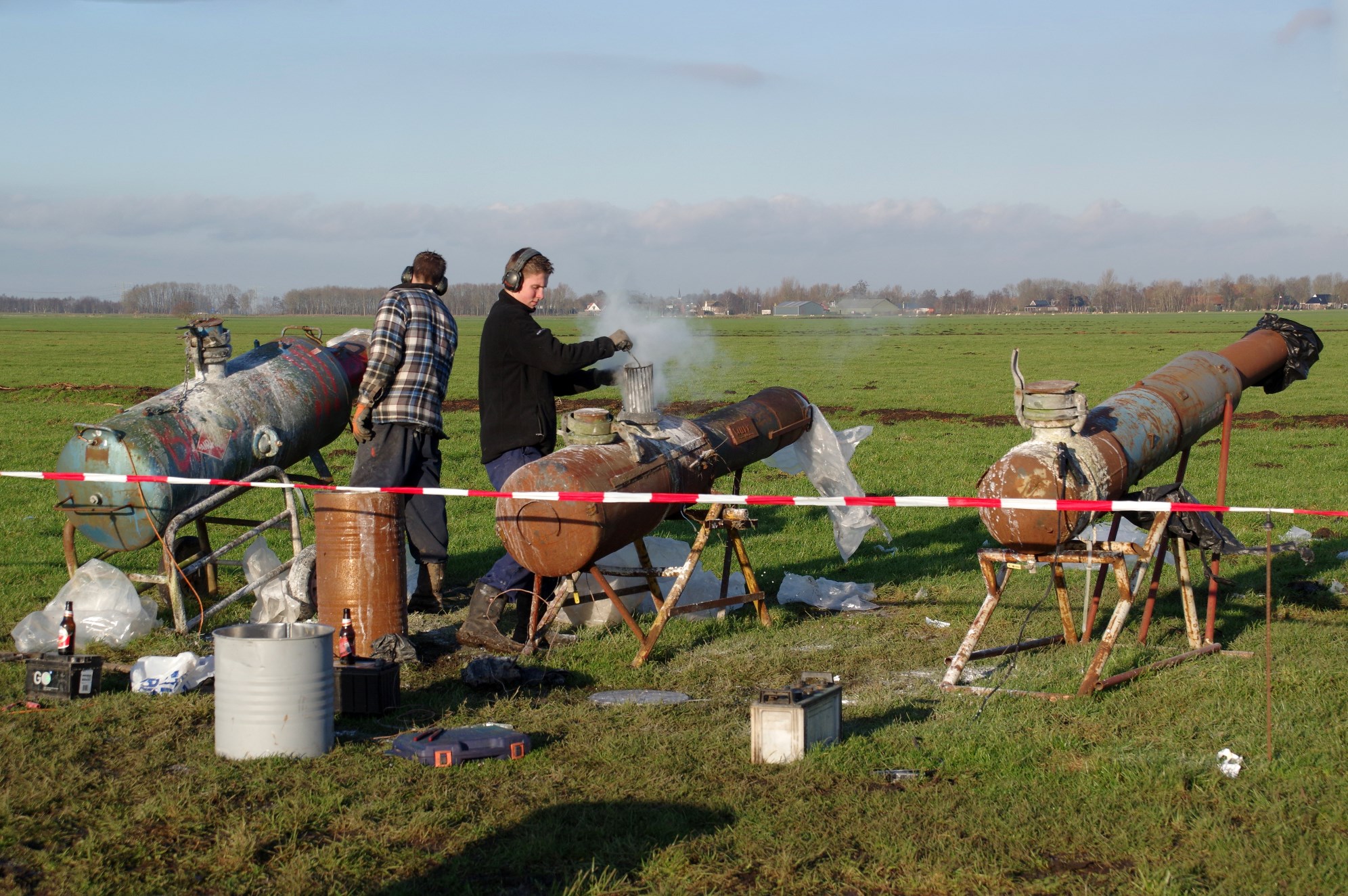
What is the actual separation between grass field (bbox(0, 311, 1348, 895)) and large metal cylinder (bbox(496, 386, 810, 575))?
0.68 m

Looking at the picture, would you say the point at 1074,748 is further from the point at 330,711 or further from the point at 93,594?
the point at 93,594

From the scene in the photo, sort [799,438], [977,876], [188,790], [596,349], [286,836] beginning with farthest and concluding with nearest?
[799,438] → [596,349] → [188,790] → [286,836] → [977,876]

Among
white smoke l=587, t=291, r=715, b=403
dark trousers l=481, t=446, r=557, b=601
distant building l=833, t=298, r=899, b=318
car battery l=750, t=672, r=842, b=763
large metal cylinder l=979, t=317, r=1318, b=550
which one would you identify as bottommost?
car battery l=750, t=672, r=842, b=763

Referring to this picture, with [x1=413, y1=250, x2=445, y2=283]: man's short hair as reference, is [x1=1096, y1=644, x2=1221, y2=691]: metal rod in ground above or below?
below

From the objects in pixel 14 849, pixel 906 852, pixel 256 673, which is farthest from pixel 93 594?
pixel 906 852

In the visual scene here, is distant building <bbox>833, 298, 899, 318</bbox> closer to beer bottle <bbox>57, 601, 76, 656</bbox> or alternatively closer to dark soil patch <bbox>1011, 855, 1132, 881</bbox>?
beer bottle <bbox>57, 601, 76, 656</bbox>

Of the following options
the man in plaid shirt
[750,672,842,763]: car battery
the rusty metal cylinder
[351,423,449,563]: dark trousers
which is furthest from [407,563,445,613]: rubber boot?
[750,672,842,763]: car battery

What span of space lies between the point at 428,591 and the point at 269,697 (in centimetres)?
335

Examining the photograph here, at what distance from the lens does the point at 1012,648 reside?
254 inches

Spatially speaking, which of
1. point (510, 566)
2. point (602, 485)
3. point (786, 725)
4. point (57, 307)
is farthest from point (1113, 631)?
point (57, 307)

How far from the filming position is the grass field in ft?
12.1

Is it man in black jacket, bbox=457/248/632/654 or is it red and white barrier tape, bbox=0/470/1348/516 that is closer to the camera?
red and white barrier tape, bbox=0/470/1348/516

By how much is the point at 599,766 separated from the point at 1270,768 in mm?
2554

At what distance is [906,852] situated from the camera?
3799 millimetres
